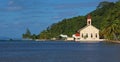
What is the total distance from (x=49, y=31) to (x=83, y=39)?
108 ft

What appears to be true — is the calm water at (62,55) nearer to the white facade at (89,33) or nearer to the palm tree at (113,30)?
the palm tree at (113,30)

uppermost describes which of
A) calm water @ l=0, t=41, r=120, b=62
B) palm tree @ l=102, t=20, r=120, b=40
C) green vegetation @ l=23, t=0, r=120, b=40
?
green vegetation @ l=23, t=0, r=120, b=40

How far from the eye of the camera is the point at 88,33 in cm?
15500

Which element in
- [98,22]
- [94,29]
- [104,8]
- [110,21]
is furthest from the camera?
[104,8]

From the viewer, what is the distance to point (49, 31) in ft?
611

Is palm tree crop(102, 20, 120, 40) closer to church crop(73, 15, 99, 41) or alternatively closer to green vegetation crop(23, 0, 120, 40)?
church crop(73, 15, 99, 41)

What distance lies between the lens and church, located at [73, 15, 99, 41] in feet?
503

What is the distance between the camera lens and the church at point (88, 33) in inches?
6037

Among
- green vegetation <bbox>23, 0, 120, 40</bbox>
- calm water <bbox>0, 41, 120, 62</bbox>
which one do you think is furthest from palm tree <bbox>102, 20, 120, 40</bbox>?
calm water <bbox>0, 41, 120, 62</bbox>

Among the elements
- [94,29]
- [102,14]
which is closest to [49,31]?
[102,14]

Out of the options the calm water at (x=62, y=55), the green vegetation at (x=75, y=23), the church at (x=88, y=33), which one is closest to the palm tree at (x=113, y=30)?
the church at (x=88, y=33)

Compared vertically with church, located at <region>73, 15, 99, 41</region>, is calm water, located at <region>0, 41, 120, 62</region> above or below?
below

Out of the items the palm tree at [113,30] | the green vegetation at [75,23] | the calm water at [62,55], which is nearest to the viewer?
the calm water at [62,55]

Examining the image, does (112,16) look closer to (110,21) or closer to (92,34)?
(110,21)
